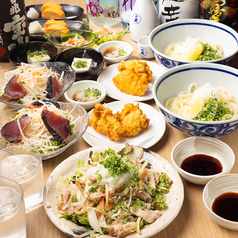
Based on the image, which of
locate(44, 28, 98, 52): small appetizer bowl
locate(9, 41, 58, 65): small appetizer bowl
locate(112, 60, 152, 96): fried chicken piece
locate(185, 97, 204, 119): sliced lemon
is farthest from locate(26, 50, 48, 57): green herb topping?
locate(185, 97, 204, 119): sliced lemon

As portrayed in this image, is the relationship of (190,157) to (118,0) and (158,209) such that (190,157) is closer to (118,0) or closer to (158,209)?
(158,209)

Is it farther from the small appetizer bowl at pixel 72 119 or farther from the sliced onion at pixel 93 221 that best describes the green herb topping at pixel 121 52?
the sliced onion at pixel 93 221

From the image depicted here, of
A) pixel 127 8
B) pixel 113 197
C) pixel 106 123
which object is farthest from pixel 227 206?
pixel 127 8

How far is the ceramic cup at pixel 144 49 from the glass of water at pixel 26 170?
1840 mm

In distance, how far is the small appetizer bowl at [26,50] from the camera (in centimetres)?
309

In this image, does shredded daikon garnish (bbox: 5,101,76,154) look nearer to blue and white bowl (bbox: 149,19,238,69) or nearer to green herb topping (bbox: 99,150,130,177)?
green herb topping (bbox: 99,150,130,177)

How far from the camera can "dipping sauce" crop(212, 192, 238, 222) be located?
5.33ft

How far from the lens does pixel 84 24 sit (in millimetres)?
3629

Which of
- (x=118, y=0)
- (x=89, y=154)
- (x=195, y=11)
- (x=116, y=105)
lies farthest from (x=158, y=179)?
(x=118, y=0)

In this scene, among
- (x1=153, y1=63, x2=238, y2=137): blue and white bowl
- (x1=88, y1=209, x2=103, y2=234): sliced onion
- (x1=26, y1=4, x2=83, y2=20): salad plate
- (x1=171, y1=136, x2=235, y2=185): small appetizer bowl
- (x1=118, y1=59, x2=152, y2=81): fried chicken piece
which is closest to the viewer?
(x1=88, y1=209, x2=103, y2=234): sliced onion

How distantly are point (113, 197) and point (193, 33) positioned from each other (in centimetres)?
203

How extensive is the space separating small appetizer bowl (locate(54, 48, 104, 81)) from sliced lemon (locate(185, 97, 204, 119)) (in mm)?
1037

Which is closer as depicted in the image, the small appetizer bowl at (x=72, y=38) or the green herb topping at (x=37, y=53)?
the green herb topping at (x=37, y=53)

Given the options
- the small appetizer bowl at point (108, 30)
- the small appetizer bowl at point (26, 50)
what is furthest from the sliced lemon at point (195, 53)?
the small appetizer bowl at point (26, 50)
